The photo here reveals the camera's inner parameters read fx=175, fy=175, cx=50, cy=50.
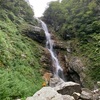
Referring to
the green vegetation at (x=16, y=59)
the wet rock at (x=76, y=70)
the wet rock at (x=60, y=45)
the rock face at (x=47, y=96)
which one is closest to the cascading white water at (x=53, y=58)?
the wet rock at (x=60, y=45)

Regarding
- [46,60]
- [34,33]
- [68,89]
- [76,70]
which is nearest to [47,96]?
[68,89]

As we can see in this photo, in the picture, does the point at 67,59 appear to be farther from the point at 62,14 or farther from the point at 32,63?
the point at 62,14

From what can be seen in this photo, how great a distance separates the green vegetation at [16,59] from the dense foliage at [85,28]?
15.9 feet

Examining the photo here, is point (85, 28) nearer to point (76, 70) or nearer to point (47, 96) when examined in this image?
point (76, 70)

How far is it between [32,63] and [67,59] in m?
5.04

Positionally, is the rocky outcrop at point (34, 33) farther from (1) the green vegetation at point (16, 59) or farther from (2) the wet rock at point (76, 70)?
(2) the wet rock at point (76, 70)

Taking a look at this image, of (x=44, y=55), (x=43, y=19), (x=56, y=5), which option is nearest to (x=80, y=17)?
(x=44, y=55)

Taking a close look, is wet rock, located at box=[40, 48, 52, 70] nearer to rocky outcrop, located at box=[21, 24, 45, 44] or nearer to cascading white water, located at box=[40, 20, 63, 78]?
cascading white water, located at box=[40, 20, 63, 78]

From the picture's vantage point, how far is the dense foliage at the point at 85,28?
16938 millimetres

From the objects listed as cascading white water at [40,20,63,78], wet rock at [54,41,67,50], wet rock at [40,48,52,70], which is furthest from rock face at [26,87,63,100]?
wet rock at [54,41,67,50]

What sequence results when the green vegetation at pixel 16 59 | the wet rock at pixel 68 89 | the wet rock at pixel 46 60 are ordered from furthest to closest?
the wet rock at pixel 46 60 < the wet rock at pixel 68 89 < the green vegetation at pixel 16 59

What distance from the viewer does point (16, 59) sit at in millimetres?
14227

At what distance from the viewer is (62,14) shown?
1032 inches

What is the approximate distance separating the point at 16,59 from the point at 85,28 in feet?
31.3
